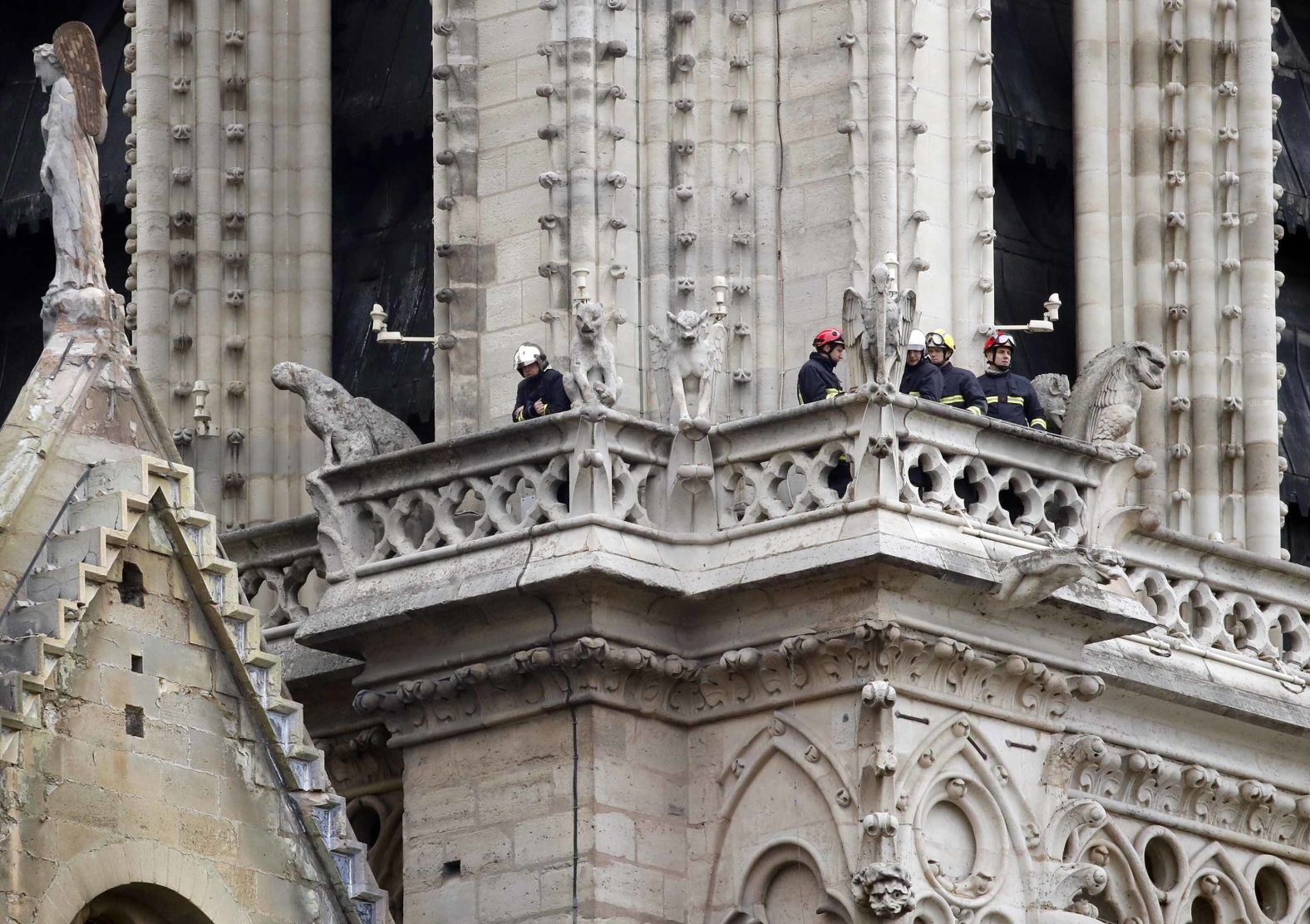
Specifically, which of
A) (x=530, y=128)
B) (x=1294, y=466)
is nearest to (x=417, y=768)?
(x=530, y=128)

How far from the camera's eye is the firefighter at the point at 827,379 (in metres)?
36.0

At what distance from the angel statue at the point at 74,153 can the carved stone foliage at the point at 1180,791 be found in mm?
6533

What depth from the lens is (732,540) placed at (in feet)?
119

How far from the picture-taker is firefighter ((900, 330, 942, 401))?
1435 inches

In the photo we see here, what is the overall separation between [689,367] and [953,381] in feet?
5.21

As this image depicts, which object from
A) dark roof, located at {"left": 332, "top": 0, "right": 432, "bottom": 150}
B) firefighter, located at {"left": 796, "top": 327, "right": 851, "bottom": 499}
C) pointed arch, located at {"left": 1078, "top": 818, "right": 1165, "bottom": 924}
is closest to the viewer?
firefighter, located at {"left": 796, "top": 327, "right": 851, "bottom": 499}

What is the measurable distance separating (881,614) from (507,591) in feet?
7.10

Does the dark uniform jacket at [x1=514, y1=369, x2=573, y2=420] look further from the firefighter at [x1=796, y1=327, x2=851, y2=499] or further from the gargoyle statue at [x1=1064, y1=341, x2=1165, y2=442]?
the gargoyle statue at [x1=1064, y1=341, x2=1165, y2=442]

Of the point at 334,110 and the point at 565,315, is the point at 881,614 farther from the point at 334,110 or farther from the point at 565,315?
the point at 334,110

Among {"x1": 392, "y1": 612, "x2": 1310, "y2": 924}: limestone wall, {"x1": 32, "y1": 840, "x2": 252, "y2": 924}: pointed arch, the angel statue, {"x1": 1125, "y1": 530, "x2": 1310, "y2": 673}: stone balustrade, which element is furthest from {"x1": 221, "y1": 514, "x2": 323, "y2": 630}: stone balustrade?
{"x1": 1125, "y1": 530, "x2": 1310, "y2": 673}: stone balustrade

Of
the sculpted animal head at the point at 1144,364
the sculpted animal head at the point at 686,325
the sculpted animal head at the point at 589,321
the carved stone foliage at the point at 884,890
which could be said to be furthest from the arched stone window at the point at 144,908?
the sculpted animal head at the point at 1144,364

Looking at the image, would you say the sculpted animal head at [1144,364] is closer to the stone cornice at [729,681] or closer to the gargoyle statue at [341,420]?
the stone cornice at [729,681]

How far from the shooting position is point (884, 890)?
35.1m

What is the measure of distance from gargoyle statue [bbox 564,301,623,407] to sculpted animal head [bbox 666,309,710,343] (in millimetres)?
392
